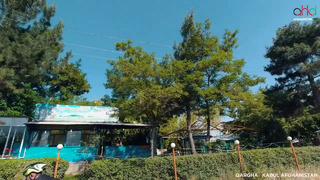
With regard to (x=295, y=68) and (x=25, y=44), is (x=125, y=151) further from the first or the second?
(x=295, y=68)

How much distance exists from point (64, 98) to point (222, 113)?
2240cm

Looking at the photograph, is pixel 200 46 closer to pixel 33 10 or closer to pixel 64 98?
pixel 33 10

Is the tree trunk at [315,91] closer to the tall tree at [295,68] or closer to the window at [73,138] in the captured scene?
the tall tree at [295,68]

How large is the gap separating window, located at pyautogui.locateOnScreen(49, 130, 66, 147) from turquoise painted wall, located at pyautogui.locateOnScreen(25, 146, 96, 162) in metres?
0.57

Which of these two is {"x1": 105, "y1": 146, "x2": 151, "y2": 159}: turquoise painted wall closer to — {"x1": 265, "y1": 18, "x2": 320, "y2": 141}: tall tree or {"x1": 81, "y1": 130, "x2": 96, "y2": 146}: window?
{"x1": 81, "y1": 130, "x2": 96, "y2": 146}: window

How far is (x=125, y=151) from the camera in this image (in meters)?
14.0

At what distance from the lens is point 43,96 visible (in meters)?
25.0

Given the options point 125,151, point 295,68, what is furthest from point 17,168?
point 295,68

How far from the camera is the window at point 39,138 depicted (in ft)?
41.0

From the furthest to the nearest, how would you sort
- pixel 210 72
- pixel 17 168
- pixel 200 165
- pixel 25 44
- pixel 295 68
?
1. pixel 295 68
2. pixel 210 72
3. pixel 25 44
4. pixel 200 165
5. pixel 17 168

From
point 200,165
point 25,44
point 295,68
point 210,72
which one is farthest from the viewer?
point 295,68

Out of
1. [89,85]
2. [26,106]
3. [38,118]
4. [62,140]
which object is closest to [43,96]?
[26,106]

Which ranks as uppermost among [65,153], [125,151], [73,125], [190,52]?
[190,52]

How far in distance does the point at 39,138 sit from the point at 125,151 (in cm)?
660
